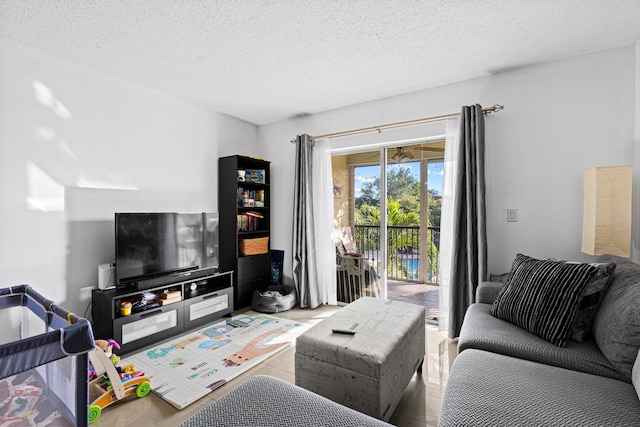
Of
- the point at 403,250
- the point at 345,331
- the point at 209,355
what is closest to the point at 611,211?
the point at 403,250

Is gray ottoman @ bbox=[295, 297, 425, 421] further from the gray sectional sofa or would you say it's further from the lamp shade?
the lamp shade

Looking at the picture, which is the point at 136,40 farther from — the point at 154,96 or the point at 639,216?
the point at 639,216

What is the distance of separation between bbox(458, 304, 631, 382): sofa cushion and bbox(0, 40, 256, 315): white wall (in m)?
3.10

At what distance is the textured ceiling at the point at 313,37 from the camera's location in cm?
193

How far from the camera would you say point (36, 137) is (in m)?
2.43

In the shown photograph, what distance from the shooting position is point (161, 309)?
2.78 metres

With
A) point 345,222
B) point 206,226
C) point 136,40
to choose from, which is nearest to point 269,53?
point 136,40

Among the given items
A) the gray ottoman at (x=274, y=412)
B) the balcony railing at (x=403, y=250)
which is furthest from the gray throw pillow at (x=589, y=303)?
the balcony railing at (x=403, y=250)

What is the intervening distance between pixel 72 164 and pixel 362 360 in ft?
9.30

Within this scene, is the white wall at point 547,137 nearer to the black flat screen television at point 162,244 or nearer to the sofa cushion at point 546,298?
the sofa cushion at point 546,298

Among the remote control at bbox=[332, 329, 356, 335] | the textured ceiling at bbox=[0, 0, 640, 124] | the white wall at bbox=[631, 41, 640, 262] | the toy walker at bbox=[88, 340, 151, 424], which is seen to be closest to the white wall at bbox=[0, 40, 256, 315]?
the textured ceiling at bbox=[0, 0, 640, 124]

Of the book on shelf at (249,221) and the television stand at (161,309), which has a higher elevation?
the book on shelf at (249,221)

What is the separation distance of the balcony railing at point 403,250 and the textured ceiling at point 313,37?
1.58m

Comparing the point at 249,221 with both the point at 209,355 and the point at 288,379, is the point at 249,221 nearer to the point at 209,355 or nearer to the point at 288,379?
the point at 209,355
